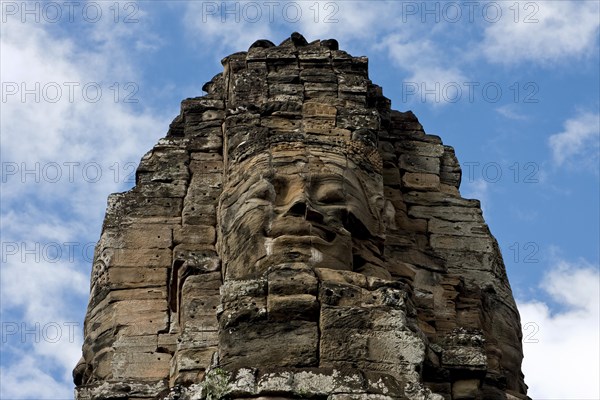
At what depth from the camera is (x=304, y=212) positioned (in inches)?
869

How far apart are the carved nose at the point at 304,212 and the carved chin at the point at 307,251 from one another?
29cm

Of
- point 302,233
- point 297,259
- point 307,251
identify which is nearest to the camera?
point 297,259

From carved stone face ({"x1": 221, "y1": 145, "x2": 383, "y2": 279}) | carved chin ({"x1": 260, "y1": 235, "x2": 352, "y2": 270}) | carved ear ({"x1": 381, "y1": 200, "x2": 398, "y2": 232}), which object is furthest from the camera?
carved ear ({"x1": 381, "y1": 200, "x2": 398, "y2": 232})

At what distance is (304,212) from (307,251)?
54 cm

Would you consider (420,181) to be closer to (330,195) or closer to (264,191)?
(330,195)

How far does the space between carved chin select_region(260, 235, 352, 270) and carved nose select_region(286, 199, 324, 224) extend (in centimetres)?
29

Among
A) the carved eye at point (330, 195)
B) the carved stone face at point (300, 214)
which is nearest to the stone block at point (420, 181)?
the carved stone face at point (300, 214)

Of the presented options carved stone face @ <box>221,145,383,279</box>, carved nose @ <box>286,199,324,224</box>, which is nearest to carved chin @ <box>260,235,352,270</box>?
carved stone face @ <box>221,145,383,279</box>

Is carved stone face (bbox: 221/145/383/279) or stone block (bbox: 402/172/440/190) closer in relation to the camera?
carved stone face (bbox: 221/145/383/279)

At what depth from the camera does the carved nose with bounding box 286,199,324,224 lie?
22031 millimetres

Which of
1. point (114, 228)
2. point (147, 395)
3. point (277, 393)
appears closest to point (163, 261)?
point (114, 228)

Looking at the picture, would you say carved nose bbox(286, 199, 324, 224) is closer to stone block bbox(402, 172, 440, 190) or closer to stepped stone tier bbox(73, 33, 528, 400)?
stepped stone tier bbox(73, 33, 528, 400)

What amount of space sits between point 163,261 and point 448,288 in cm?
311

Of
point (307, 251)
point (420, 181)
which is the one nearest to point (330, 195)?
point (307, 251)
